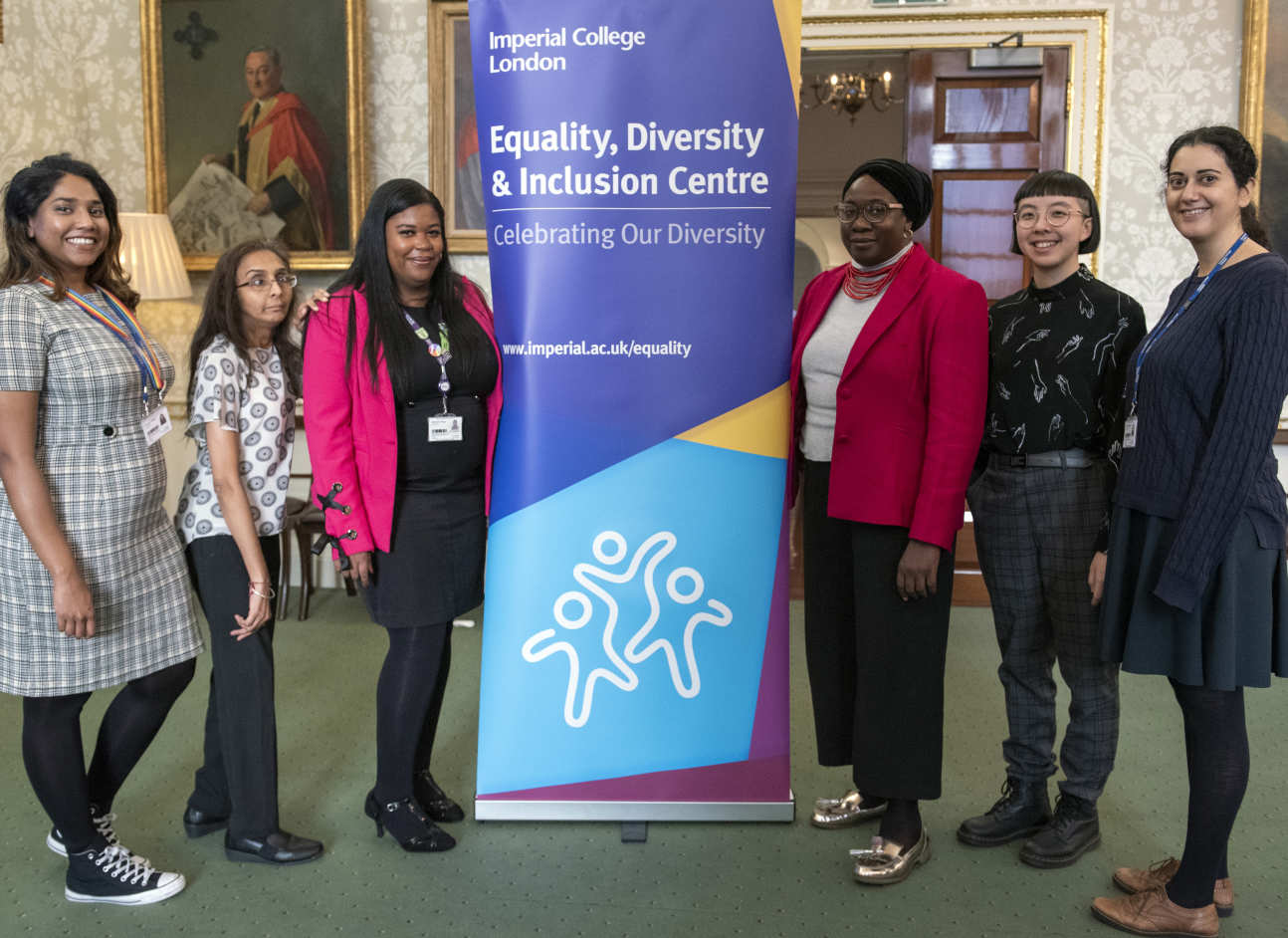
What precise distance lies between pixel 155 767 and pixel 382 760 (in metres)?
0.92

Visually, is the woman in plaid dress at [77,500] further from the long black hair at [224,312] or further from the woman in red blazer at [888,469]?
the woman in red blazer at [888,469]

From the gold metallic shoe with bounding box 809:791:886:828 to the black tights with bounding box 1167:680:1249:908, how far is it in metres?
0.75

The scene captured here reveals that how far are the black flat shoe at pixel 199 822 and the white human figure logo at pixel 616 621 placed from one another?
883 mm

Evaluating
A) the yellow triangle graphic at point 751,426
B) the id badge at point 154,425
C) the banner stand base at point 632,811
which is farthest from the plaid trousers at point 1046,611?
the id badge at point 154,425

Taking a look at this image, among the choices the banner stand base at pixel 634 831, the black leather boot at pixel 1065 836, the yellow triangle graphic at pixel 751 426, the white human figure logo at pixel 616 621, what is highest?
the yellow triangle graphic at pixel 751 426

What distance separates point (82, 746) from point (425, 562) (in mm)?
825

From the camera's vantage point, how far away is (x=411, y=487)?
8.08ft

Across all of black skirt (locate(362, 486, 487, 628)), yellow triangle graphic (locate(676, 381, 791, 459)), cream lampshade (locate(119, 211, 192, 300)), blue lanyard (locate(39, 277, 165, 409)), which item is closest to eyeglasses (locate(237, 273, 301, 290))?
blue lanyard (locate(39, 277, 165, 409))

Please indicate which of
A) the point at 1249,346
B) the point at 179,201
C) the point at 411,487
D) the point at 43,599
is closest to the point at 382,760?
the point at 411,487

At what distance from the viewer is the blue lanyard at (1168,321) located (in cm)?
205

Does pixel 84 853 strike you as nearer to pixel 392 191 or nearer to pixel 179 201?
pixel 392 191

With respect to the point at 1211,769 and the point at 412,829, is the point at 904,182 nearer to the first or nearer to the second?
the point at 1211,769

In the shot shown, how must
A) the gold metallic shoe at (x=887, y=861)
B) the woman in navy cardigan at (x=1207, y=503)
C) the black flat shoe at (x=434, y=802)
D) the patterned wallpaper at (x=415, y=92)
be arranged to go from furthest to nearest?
the patterned wallpaper at (x=415, y=92) < the black flat shoe at (x=434, y=802) < the gold metallic shoe at (x=887, y=861) < the woman in navy cardigan at (x=1207, y=503)

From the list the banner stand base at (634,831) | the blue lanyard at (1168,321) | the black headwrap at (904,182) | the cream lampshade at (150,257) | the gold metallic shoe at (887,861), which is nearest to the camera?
the blue lanyard at (1168,321)
